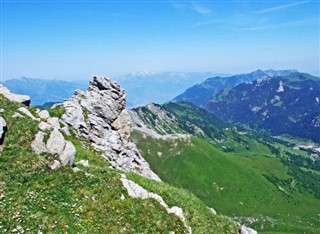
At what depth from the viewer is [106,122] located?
98.6 meters

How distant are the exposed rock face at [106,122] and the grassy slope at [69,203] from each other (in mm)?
31034

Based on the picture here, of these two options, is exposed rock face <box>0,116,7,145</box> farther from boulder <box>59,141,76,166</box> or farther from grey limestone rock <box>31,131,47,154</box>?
boulder <box>59,141,76,166</box>

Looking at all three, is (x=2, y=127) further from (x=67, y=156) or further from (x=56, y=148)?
(x=67, y=156)

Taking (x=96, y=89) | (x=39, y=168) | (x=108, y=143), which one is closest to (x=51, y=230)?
(x=39, y=168)

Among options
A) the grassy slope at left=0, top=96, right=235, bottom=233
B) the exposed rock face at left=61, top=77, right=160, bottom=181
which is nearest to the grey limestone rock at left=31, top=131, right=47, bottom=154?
the grassy slope at left=0, top=96, right=235, bottom=233

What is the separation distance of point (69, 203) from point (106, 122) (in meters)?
65.0

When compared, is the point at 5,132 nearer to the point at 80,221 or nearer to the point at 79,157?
the point at 79,157

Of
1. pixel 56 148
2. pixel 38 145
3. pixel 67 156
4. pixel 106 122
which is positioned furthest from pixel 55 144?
pixel 106 122

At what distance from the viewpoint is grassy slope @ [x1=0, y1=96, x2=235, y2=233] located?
102 feet

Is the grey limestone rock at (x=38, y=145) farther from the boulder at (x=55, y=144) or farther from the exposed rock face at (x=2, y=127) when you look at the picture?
the exposed rock face at (x=2, y=127)

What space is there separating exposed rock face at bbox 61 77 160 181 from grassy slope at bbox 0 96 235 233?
31034 millimetres

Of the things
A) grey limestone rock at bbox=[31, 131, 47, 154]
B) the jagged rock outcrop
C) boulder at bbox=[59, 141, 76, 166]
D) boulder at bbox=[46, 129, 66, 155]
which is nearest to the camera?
the jagged rock outcrop

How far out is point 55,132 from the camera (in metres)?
44.8

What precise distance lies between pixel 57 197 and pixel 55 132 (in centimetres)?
1225
